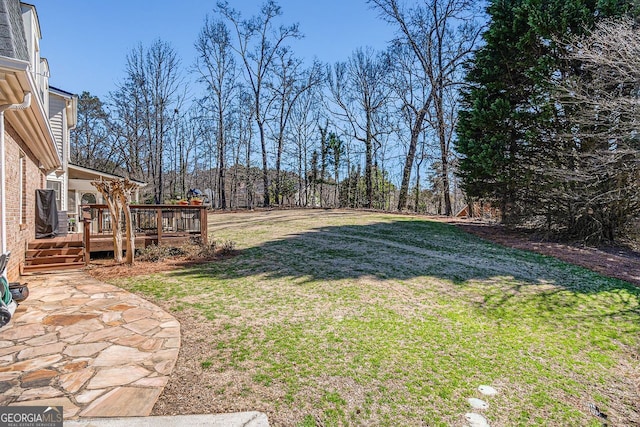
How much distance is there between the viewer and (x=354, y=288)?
5.47m

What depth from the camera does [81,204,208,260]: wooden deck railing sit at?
854 cm

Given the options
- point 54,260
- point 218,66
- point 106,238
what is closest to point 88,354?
point 54,260

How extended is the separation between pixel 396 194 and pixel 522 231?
2180 centimetres

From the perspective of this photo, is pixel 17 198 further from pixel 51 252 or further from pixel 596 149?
pixel 596 149

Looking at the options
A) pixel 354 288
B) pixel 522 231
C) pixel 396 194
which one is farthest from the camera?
pixel 396 194

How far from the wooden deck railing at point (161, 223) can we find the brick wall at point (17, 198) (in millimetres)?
1073

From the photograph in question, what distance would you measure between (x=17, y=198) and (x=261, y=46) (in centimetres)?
2041

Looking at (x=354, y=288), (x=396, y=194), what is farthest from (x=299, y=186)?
(x=354, y=288)

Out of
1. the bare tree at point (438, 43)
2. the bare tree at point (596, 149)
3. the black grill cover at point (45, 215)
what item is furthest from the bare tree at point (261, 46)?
the bare tree at point (596, 149)

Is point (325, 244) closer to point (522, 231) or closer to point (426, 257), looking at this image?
point (426, 257)

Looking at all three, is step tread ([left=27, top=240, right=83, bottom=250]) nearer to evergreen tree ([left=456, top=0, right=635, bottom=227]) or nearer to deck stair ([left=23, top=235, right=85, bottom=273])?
deck stair ([left=23, top=235, right=85, bottom=273])

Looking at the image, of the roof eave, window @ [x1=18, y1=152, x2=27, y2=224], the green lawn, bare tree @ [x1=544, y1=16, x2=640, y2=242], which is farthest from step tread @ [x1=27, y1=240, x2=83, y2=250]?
bare tree @ [x1=544, y1=16, x2=640, y2=242]

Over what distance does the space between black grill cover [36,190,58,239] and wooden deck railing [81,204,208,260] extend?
67 centimetres

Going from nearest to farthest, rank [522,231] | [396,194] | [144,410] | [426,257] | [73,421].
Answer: [73,421], [144,410], [426,257], [522,231], [396,194]
